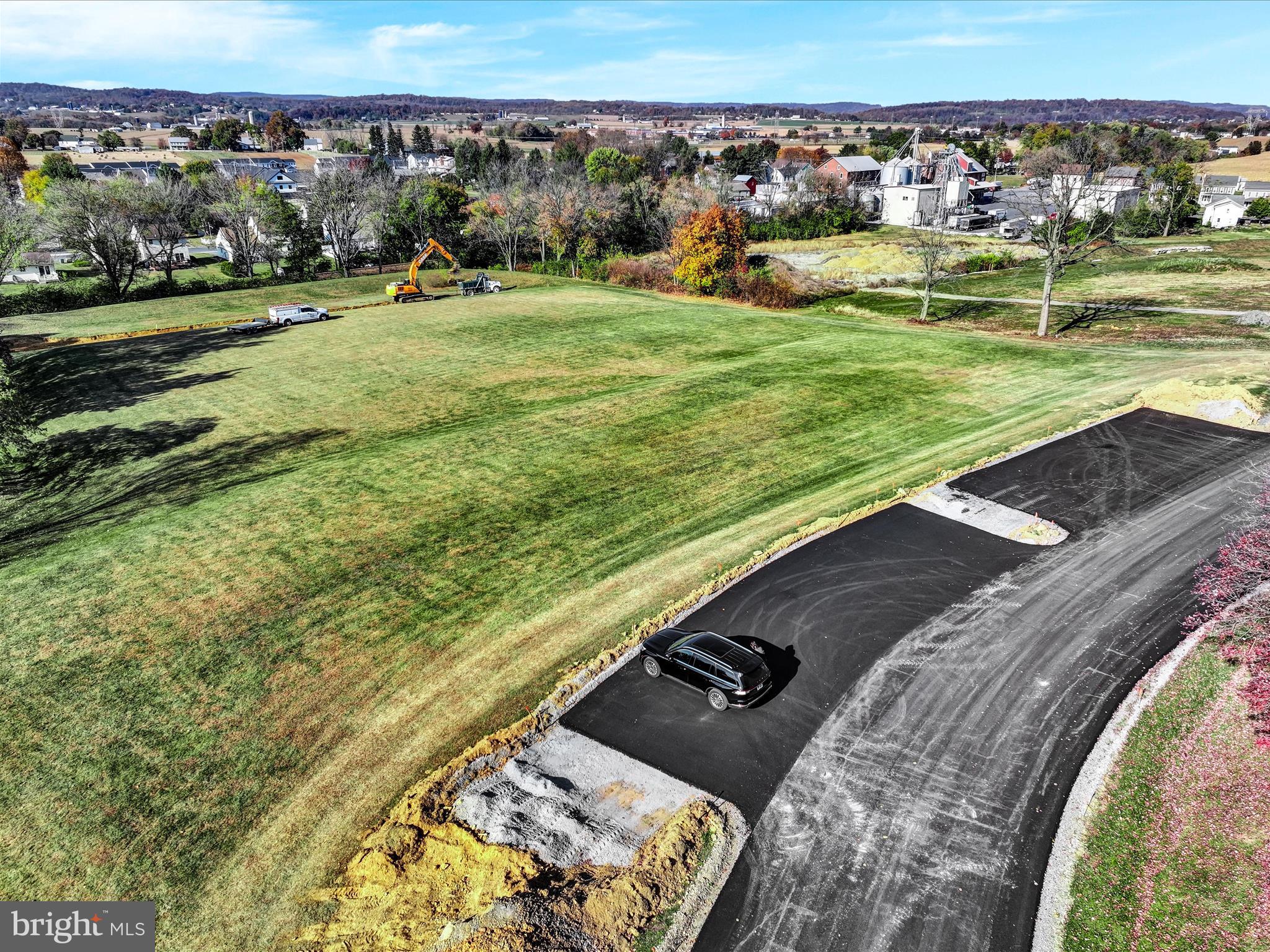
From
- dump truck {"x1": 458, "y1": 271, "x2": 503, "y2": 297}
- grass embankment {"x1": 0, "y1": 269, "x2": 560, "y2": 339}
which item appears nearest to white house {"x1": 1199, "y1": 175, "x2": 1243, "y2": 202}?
grass embankment {"x1": 0, "y1": 269, "x2": 560, "y2": 339}

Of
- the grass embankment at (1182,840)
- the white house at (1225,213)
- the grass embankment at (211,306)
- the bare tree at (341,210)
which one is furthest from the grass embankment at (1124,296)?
the bare tree at (341,210)

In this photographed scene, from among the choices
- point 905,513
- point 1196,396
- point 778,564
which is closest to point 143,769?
point 778,564

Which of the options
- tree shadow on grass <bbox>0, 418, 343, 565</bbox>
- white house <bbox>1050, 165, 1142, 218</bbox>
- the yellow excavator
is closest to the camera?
tree shadow on grass <bbox>0, 418, 343, 565</bbox>

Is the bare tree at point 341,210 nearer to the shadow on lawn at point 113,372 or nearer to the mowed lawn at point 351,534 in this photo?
the shadow on lawn at point 113,372

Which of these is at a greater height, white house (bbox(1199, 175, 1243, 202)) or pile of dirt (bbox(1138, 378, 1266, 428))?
white house (bbox(1199, 175, 1243, 202))

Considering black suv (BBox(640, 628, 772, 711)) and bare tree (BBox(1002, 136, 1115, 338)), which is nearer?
black suv (BBox(640, 628, 772, 711))

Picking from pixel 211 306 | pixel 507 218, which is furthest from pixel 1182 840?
A: pixel 507 218

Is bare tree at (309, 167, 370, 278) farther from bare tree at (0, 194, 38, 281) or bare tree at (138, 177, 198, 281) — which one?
bare tree at (0, 194, 38, 281)
